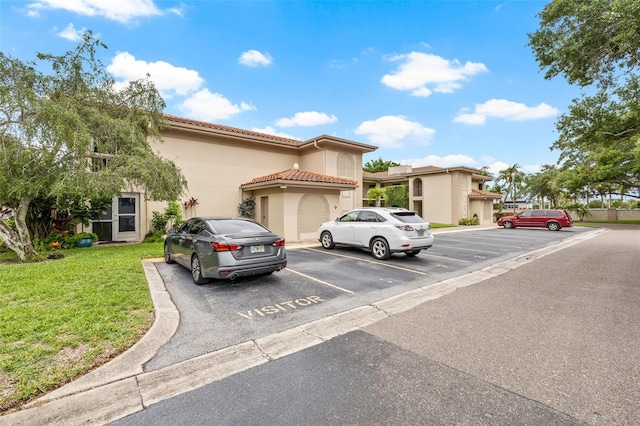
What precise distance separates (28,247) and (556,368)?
13.6m

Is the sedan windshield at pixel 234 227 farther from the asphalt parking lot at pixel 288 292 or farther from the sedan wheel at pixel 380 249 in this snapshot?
the sedan wheel at pixel 380 249

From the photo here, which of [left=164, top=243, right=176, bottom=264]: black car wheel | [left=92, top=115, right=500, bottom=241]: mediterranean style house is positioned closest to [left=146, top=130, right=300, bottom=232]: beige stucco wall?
[left=92, top=115, right=500, bottom=241]: mediterranean style house

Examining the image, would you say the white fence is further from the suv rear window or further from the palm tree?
the suv rear window

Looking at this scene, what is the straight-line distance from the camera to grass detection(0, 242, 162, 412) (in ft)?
9.80

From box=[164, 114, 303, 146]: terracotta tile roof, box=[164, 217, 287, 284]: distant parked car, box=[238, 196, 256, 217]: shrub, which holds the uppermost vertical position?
box=[164, 114, 303, 146]: terracotta tile roof

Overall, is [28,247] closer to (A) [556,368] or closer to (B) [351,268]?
(B) [351,268]

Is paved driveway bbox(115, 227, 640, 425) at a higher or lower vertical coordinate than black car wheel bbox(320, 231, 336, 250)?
lower

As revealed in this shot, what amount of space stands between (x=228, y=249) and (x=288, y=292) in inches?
60.4

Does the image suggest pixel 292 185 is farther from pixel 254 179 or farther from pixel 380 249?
pixel 380 249

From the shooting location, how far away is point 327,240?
11727 millimetres

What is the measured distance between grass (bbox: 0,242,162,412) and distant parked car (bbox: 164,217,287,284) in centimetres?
117

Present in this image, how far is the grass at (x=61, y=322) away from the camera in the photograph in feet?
9.80

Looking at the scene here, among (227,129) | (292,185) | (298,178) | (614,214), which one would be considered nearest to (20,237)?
(292,185)

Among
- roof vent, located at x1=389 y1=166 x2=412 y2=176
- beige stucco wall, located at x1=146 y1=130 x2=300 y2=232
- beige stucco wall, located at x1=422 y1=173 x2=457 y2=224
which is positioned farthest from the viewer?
roof vent, located at x1=389 y1=166 x2=412 y2=176
